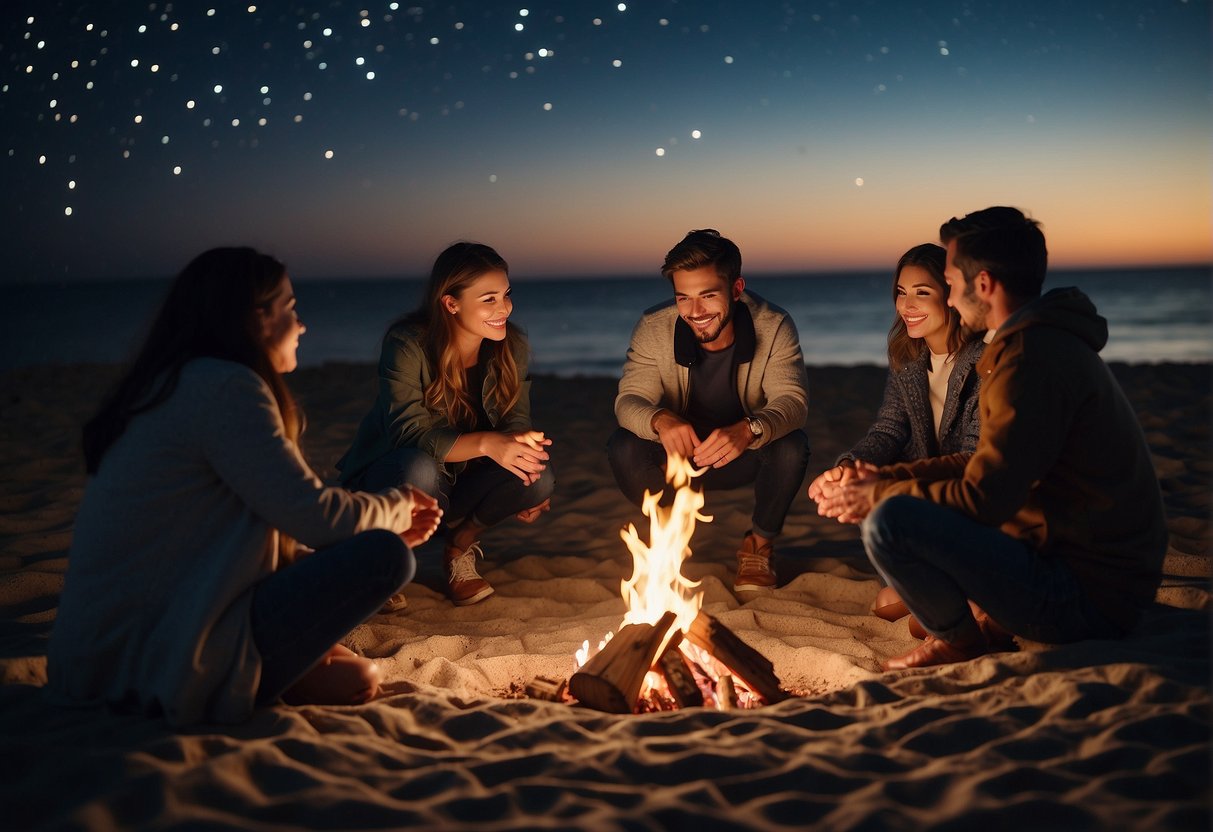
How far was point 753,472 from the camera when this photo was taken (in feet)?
14.8

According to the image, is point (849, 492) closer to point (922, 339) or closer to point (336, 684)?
point (922, 339)

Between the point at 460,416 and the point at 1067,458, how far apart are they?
2585 millimetres

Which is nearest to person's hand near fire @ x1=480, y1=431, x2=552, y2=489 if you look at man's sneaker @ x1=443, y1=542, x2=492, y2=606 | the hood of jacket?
man's sneaker @ x1=443, y1=542, x2=492, y2=606

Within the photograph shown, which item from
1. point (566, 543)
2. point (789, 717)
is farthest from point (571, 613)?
point (789, 717)

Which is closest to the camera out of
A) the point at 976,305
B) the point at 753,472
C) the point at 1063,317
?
the point at 1063,317

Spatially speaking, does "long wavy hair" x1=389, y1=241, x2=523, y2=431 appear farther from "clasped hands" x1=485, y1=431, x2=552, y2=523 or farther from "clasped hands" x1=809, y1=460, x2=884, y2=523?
"clasped hands" x1=809, y1=460, x2=884, y2=523

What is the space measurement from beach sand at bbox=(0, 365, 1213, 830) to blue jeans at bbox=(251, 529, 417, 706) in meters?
0.16

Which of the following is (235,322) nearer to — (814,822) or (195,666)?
(195,666)

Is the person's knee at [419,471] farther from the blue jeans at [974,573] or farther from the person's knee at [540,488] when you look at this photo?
the blue jeans at [974,573]

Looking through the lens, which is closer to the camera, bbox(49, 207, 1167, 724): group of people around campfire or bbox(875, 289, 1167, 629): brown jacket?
bbox(49, 207, 1167, 724): group of people around campfire

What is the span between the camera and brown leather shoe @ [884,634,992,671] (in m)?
2.97

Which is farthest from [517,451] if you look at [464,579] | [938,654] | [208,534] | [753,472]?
[938,654]

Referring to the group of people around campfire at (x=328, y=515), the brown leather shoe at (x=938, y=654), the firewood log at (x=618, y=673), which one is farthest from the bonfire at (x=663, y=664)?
the group of people around campfire at (x=328, y=515)

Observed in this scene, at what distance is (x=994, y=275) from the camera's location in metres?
2.81
